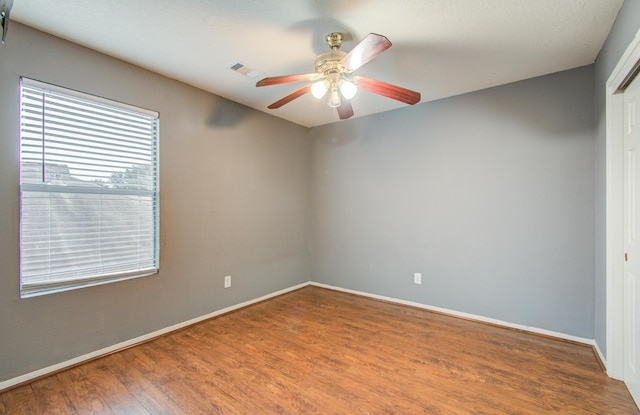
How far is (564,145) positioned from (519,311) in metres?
1.63

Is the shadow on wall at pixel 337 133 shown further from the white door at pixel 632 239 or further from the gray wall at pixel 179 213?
the white door at pixel 632 239

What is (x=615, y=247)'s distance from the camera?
2002 mm

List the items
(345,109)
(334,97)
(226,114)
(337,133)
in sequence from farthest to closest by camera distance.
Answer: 1. (337,133)
2. (226,114)
3. (345,109)
4. (334,97)

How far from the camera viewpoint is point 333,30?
2.04 meters

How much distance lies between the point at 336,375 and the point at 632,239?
2.13 meters

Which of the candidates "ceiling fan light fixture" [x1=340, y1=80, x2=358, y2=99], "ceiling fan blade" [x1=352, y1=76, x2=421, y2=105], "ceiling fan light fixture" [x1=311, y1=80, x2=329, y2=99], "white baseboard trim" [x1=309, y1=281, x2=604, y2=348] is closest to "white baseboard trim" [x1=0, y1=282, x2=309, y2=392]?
"white baseboard trim" [x1=309, y1=281, x2=604, y2=348]

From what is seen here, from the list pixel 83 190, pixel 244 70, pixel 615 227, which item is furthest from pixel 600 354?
pixel 83 190

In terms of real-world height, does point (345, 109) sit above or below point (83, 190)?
above

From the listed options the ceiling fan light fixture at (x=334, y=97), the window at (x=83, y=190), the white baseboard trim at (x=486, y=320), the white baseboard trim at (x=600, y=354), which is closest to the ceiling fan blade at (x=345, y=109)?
the ceiling fan light fixture at (x=334, y=97)

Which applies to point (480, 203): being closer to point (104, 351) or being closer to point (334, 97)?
point (334, 97)

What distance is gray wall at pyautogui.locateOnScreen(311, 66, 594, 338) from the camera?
2.60 metres

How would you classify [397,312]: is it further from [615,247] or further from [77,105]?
[77,105]

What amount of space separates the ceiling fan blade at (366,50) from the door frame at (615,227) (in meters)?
1.62

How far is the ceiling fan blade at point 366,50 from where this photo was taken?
61.0 inches
